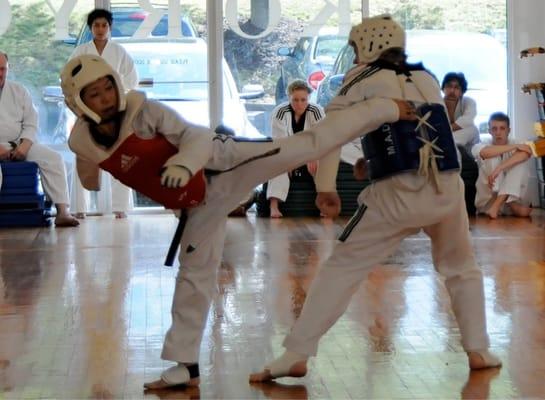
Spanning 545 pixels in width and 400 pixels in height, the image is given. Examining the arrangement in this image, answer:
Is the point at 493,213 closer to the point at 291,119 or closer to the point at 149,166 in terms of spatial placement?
the point at 291,119

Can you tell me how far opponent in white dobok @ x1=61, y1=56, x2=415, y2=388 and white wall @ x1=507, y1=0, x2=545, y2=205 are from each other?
6317 mm

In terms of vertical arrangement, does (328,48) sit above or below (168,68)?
above

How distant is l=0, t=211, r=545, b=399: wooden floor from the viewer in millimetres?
3672

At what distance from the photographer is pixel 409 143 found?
3680mm

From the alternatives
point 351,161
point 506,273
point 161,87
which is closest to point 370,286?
point 506,273

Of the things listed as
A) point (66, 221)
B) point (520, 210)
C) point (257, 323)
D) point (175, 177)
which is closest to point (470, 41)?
point (520, 210)

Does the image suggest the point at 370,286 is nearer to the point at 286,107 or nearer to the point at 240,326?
the point at 240,326

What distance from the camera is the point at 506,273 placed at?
19.3ft

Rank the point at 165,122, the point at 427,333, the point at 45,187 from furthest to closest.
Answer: the point at 45,187
the point at 427,333
the point at 165,122

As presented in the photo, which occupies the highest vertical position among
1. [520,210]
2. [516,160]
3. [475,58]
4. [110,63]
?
[110,63]

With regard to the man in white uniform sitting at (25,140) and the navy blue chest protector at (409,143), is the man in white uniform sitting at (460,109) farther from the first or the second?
the navy blue chest protector at (409,143)

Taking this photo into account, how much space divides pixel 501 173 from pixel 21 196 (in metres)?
3.67

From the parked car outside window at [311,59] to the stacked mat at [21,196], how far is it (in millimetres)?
2282

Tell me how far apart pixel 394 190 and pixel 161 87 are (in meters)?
6.13
